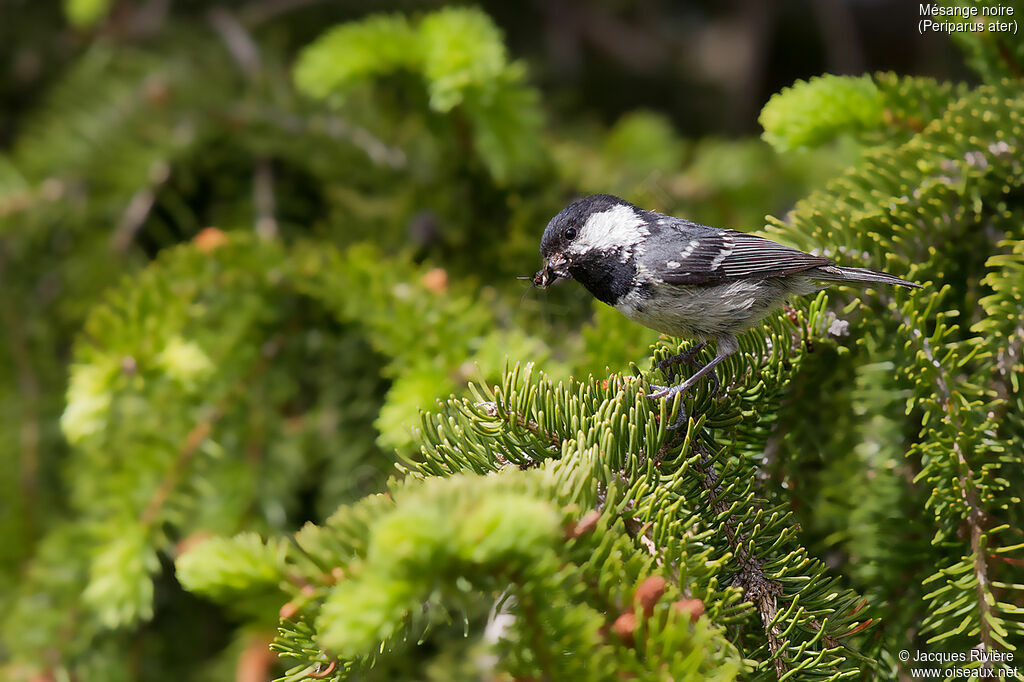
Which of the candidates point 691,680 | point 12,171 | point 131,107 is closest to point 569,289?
point 691,680

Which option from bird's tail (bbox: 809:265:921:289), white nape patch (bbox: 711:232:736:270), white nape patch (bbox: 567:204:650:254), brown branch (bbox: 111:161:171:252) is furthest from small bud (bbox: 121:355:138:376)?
bird's tail (bbox: 809:265:921:289)

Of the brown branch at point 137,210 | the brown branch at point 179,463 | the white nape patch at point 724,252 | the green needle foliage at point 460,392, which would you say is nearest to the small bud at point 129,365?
the green needle foliage at point 460,392

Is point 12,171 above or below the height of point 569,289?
above

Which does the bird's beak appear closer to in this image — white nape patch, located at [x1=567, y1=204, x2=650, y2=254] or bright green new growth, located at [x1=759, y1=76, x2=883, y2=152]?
white nape patch, located at [x1=567, y1=204, x2=650, y2=254]

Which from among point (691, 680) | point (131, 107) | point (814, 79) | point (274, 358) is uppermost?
point (814, 79)

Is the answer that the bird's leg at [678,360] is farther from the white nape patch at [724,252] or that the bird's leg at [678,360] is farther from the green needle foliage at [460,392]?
the white nape patch at [724,252]

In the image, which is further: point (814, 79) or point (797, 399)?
point (814, 79)

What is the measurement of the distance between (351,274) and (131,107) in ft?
3.53

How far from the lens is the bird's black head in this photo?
57.4 inches

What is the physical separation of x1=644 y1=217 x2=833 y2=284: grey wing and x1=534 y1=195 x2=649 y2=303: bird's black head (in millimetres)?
57

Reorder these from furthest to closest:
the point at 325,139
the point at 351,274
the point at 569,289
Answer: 1. the point at 325,139
2. the point at 569,289
3. the point at 351,274

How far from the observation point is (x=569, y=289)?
1.83 metres

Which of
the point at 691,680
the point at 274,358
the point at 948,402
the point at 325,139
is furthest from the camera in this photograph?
the point at 325,139

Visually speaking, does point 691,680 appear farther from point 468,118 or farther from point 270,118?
point 270,118
